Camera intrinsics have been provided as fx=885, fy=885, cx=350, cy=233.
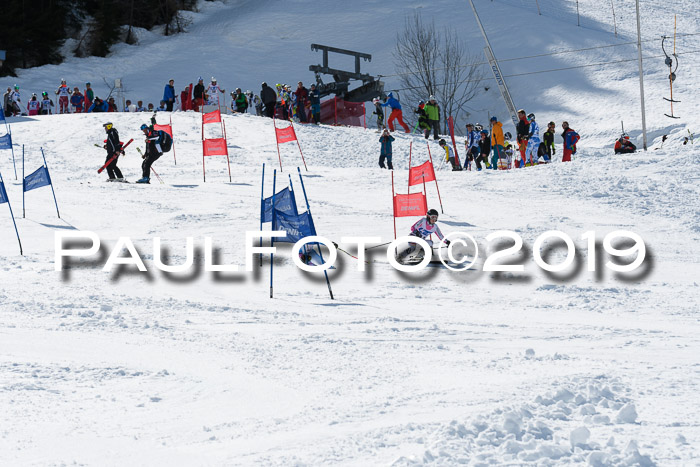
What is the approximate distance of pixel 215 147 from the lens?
68.9 feet

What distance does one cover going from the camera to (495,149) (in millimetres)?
22266

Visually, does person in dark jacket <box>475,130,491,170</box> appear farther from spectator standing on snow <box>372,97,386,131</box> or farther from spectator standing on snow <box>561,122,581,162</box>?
spectator standing on snow <box>372,97,386,131</box>

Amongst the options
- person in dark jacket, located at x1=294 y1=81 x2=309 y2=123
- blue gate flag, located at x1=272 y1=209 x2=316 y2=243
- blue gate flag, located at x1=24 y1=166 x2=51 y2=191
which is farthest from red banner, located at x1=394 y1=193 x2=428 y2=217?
person in dark jacket, located at x1=294 y1=81 x2=309 y2=123

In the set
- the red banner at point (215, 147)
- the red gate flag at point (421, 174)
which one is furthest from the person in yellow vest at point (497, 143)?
the red banner at point (215, 147)

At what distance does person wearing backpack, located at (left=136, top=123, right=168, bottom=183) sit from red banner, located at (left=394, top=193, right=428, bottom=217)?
8061mm

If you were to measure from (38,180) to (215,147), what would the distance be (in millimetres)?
5669

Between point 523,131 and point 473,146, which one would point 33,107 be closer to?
point 473,146

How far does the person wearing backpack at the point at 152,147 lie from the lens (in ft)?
67.9

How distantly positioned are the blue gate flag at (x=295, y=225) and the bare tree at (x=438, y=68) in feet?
98.2

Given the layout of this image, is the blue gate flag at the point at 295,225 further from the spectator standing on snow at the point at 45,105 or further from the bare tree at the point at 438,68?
the bare tree at the point at 438,68

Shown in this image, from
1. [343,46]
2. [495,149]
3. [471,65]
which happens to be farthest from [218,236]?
[343,46]

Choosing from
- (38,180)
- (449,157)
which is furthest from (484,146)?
(38,180)

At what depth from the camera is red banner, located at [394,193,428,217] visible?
14.6 meters

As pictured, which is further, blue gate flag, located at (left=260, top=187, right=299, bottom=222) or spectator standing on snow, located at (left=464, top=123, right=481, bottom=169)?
spectator standing on snow, located at (left=464, top=123, right=481, bottom=169)
